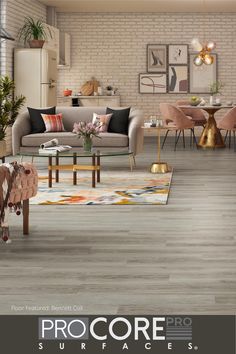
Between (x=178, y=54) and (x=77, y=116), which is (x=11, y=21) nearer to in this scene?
(x=77, y=116)

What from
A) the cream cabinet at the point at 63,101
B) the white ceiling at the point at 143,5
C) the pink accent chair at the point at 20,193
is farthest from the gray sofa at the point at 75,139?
the cream cabinet at the point at 63,101

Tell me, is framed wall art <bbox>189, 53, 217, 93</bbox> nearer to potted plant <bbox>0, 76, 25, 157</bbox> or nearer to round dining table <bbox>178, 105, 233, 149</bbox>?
round dining table <bbox>178, 105, 233, 149</bbox>

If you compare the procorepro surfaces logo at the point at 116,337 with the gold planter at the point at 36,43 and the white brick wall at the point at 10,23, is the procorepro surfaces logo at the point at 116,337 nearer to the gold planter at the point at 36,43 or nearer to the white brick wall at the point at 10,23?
the white brick wall at the point at 10,23

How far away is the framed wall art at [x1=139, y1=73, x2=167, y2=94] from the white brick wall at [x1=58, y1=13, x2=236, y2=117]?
11 centimetres

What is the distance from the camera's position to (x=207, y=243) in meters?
5.92

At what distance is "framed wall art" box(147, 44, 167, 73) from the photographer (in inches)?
670

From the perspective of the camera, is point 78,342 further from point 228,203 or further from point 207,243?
point 228,203

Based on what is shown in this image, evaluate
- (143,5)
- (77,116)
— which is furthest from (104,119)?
(143,5)

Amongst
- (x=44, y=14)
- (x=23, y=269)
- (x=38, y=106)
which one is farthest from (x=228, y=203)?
(x=44, y=14)

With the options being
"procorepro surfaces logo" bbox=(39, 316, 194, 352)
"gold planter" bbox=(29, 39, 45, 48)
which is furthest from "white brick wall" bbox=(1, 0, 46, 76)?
"procorepro surfaces logo" bbox=(39, 316, 194, 352)

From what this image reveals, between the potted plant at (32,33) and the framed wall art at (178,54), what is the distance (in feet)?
11.9

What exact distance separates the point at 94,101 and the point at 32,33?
3.31 meters

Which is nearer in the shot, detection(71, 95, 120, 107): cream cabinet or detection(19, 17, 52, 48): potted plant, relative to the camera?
detection(19, 17, 52, 48): potted plant

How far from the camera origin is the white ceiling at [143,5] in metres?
14.9
